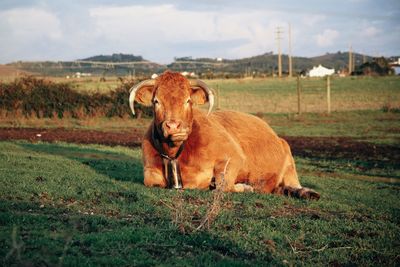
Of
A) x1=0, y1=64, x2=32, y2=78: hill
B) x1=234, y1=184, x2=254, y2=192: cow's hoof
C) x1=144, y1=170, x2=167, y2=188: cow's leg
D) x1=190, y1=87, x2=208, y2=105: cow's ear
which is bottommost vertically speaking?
x1=234, y1=184, x2=254, y2=192: cow's hoof

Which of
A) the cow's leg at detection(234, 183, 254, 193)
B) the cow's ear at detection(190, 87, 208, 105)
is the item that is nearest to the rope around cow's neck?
the cow's ear at detection(190, 87, 208, 105)

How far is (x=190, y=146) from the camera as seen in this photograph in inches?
399

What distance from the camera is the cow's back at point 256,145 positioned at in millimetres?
11344

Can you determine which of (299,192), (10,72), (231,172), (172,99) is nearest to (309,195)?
(299,192)

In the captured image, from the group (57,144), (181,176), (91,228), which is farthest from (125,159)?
(91,228)

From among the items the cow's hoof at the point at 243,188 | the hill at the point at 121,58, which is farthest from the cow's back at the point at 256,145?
the hill at the point at 121,58

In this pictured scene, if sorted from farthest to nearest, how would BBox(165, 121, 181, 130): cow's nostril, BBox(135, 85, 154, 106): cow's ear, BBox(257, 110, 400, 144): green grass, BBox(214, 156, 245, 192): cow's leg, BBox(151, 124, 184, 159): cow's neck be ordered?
BBox(257, 110, 400, 144): green grass
BBox(135, 85, 154, 106): cow's ear
BBox(214, 156, 245, 192): cow's leg
BBox(151, 124, 184, 159): cow's neck
BBox(165, 121, 181, 130): cow's nostril

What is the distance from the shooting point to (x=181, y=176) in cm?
1002

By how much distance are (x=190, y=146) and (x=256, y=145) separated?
2031 millimetres

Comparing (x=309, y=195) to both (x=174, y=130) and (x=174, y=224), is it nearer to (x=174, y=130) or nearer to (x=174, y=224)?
(x=174, y=130)

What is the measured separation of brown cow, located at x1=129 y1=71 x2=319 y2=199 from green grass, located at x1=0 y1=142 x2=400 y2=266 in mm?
590

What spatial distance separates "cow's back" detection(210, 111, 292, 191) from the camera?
37.2 ft

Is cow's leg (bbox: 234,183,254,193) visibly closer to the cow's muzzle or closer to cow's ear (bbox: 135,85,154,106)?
the cow's muzzle

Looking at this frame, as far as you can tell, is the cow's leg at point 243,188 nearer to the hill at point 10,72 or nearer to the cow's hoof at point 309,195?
the cow's hoof at point 309,195
